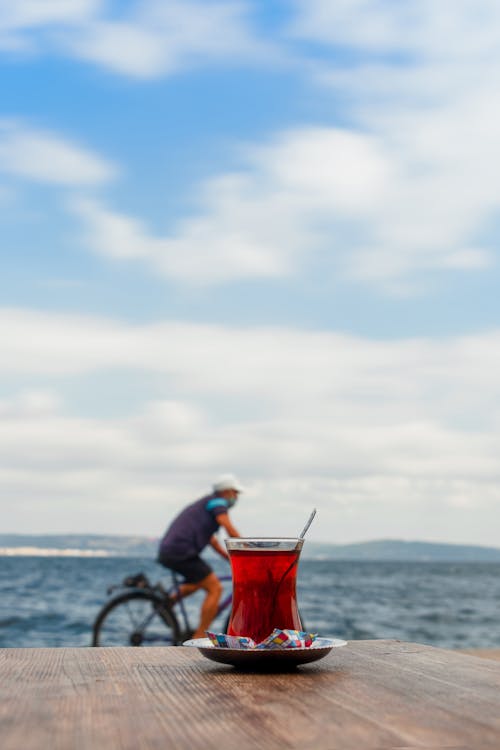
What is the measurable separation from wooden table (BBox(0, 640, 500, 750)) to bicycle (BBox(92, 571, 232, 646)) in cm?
587

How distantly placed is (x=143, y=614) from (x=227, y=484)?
1.45 metres

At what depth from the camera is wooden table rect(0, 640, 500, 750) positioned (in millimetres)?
1000

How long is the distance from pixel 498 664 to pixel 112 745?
2.86ft

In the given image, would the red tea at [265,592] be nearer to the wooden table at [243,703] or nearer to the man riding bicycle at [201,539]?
the wooden table at [243,703]

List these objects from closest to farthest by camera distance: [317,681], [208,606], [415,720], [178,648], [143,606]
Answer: [415,720] < [317,681] < [178,648] < [208,606] < [143,606]

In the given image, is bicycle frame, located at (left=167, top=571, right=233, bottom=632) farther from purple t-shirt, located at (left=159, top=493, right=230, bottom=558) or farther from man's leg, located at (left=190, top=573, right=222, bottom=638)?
purple t-shirt, located at (left=159, top=493, right=230, bottom=558)

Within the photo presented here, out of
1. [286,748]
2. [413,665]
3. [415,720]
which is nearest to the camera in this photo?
[286,748]

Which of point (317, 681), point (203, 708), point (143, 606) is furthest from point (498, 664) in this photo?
point (143, 606)

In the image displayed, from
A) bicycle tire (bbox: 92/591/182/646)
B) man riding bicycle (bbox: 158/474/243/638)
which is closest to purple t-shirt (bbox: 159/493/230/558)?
man riding bicycle (bbox: 158/474/243/638)

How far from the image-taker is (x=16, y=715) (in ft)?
3.76

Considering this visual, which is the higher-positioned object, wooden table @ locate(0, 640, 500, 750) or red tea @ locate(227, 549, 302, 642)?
red tea @ locate(227, 549, 302, 642)

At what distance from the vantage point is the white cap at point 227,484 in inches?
269

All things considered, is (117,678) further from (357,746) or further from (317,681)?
(357,746)

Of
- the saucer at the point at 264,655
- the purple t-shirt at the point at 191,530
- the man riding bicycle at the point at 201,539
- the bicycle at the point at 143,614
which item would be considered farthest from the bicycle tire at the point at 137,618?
the saucer at the point at 264,655
